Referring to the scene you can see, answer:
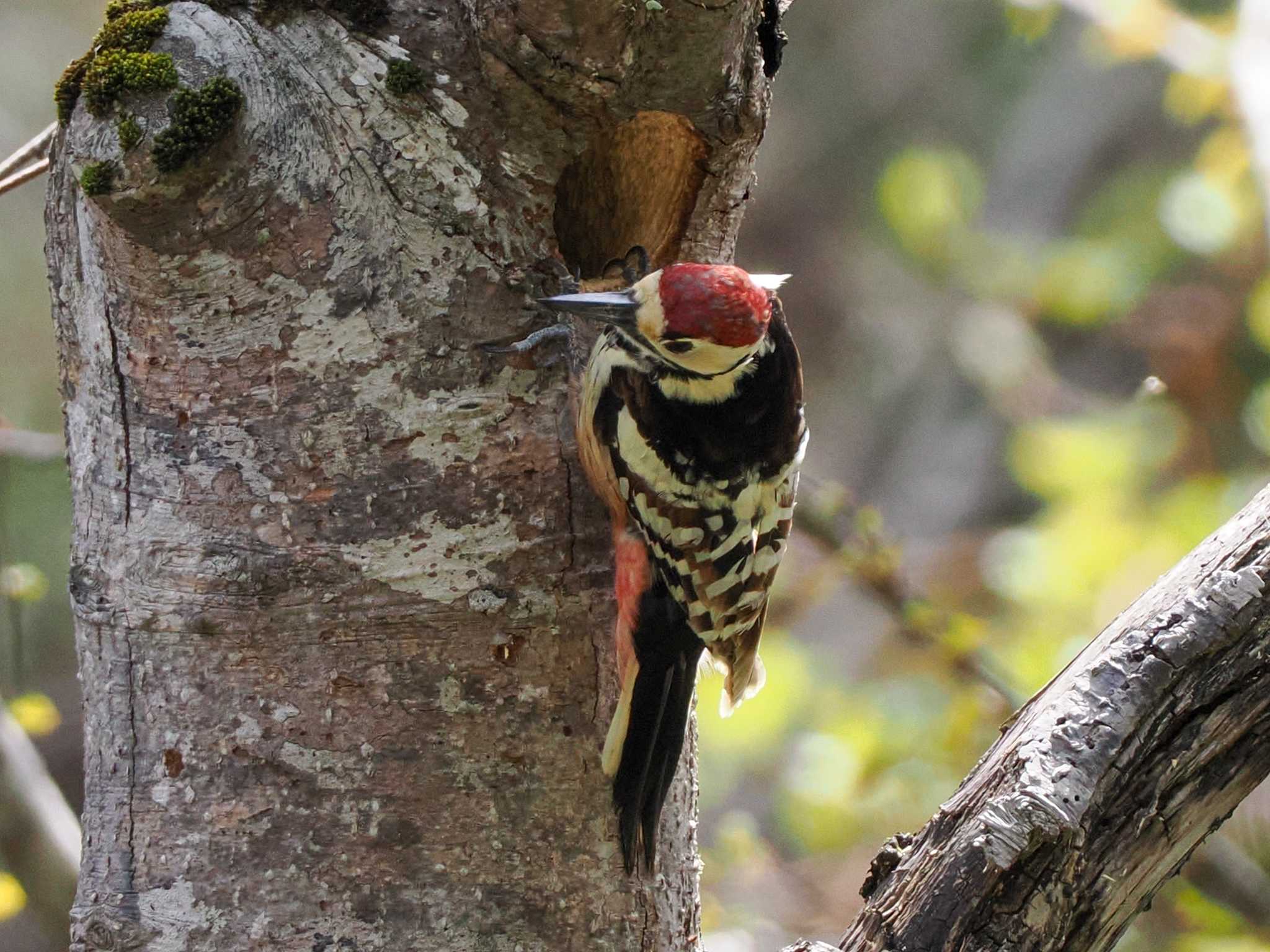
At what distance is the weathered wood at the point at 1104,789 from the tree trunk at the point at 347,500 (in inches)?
21.0

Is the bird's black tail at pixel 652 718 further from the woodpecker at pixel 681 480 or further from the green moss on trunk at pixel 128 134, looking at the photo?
the green moss on trunk at pixel 128 134

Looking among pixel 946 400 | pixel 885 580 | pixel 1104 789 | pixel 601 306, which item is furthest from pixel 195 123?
pixel 946 400

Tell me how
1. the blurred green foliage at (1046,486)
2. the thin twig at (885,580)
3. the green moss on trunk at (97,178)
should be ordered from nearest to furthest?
the green moss on trunk at (97,178) < the thin twig at (885,580) < the blurred green foliage at (1046,486)

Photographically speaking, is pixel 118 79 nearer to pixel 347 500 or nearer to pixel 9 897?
pixel 347 500

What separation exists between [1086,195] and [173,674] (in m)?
6.25

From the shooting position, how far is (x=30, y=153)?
2309 millimetres

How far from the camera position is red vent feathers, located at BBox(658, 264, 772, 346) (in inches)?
87.5

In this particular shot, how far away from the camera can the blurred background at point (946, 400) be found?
3699 mm

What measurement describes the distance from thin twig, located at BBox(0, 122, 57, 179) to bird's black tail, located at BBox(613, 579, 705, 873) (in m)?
1.29

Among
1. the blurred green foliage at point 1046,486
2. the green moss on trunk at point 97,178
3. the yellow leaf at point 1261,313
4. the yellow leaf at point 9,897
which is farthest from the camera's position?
the yellow leaf at point 1261,313

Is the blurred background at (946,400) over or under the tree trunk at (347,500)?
over

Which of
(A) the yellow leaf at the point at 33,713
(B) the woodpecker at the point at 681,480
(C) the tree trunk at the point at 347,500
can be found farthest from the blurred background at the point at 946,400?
(C) the tree trunk at the point at 347,500

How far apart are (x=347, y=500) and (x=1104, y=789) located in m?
1.09

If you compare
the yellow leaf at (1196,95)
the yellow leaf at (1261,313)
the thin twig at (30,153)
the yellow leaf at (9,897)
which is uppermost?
the yellow leaf at (1196,95)
